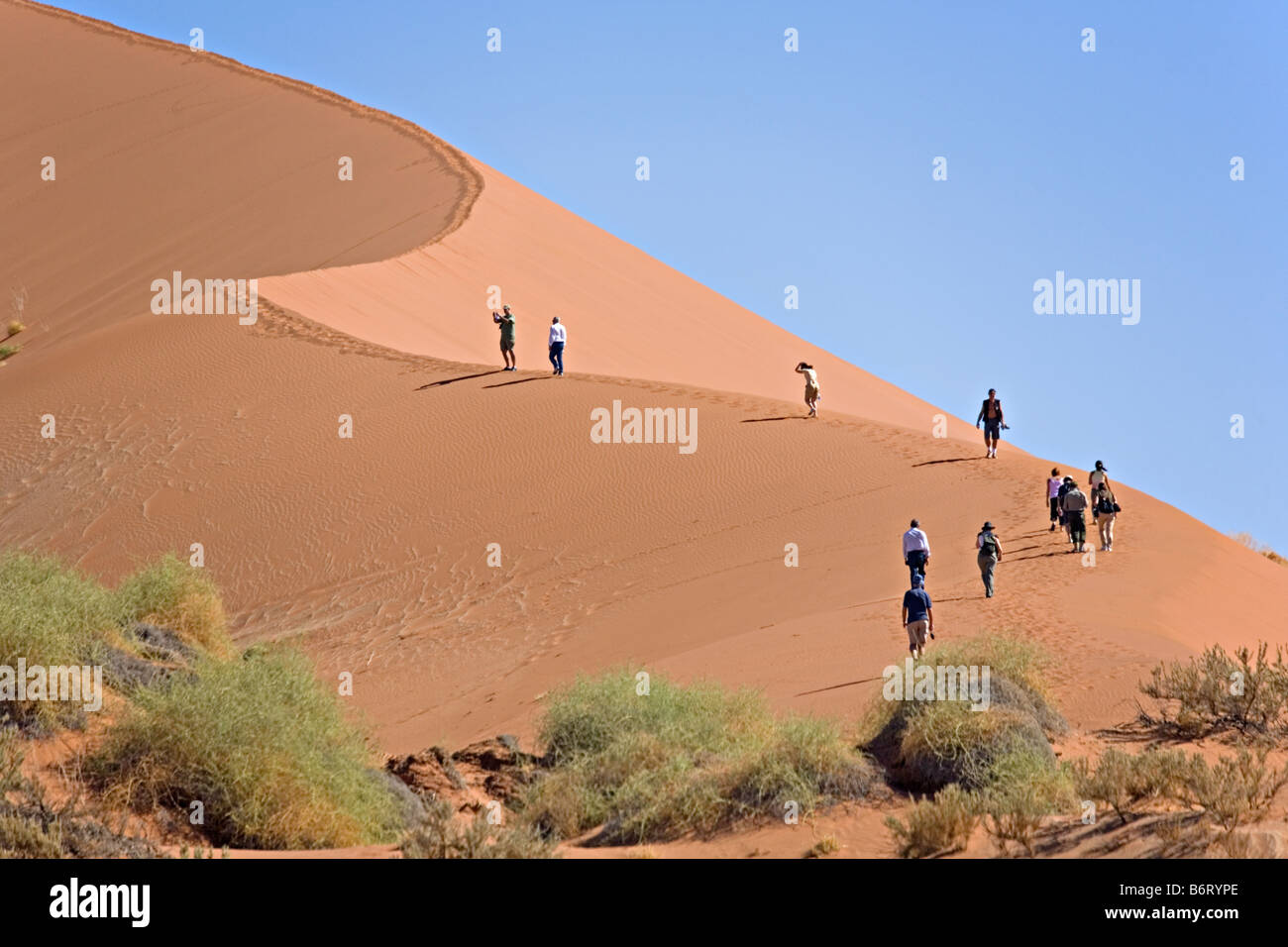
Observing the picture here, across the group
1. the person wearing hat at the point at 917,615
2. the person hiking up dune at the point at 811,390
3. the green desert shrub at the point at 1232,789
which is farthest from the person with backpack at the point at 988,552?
the person hiking up dune at the point at 811,390

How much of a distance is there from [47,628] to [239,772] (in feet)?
7.11

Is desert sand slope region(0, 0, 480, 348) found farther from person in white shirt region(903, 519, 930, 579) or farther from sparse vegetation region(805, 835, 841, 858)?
sparse vegetation region(805, 835, 841, 858)

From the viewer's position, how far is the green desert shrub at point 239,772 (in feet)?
29.7

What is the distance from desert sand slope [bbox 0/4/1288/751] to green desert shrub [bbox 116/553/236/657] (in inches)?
49.1

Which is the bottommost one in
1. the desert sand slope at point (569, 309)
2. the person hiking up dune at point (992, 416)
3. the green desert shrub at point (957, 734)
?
the green desert shrub at point (957, 734)

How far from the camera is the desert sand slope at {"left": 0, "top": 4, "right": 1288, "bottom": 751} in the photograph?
48.2 ft

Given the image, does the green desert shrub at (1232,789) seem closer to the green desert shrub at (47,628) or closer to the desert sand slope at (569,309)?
the green desert shrub at (47,628)

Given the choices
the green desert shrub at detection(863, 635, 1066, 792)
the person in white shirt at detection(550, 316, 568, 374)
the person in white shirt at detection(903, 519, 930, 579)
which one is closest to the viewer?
the green desert shrub at detection(863, 635, 1066, 792)

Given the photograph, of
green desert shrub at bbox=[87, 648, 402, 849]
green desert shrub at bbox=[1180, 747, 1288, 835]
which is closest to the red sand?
green desert shrub at bbox=[1180, 747, 1288, 835]

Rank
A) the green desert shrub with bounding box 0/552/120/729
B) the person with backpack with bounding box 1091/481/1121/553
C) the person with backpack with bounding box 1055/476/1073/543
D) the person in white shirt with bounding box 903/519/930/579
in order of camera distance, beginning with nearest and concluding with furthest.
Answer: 1. the green desert shrub with bounding box 0/552/120/729
2. the person in white shirt with bounding box 903/519/930/579
3. the person with backpack with bounding box 1055/476/1073/543
4. the person with backpack with bounding box 1091/481/1121/553

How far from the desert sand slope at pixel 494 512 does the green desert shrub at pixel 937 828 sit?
11.7 ft

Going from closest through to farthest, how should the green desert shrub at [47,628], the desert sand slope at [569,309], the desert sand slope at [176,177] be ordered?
the green desert shrub at [47,628] → the desert sand slope at [569,309] → the desert sand slope at [176,177]

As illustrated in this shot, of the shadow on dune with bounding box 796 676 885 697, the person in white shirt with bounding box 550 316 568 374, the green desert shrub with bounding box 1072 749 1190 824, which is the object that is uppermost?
the person in white shirt with bounding box 550 316 568 374
